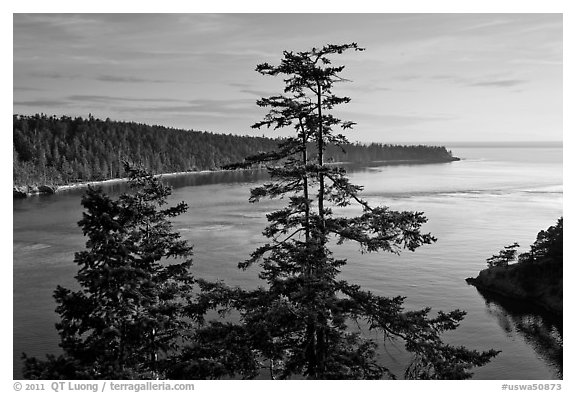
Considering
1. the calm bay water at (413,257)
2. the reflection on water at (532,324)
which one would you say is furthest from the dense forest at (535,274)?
the calm bay water at (413,257)

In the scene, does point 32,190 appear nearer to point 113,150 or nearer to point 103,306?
point 113,150

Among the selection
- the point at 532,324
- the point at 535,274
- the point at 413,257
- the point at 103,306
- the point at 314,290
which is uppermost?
the point at 314,290

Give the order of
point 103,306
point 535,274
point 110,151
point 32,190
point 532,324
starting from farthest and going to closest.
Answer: point 110,151 → point 32,190 → point 535,274 → point 532,324 → point 103,306

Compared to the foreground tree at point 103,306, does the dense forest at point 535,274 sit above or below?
below

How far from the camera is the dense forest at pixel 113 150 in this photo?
245 ft

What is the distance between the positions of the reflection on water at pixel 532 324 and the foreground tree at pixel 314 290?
14627 mm

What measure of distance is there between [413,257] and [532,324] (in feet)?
30.5

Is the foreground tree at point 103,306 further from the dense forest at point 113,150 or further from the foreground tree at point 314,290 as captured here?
the dense forest at point 113,150

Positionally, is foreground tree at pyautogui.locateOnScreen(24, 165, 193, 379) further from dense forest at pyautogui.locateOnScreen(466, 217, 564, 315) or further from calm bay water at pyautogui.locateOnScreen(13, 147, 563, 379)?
dense forest at pyautogui.locateOnScreen(466, 217, 564, 315)

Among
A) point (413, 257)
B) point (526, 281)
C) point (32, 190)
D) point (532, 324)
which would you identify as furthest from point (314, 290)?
point (32, 190)

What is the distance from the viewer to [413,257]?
3306cm

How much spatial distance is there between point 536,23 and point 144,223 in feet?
29.7

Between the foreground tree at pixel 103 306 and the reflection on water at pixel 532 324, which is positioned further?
the reflection on water at pixel 532 324
